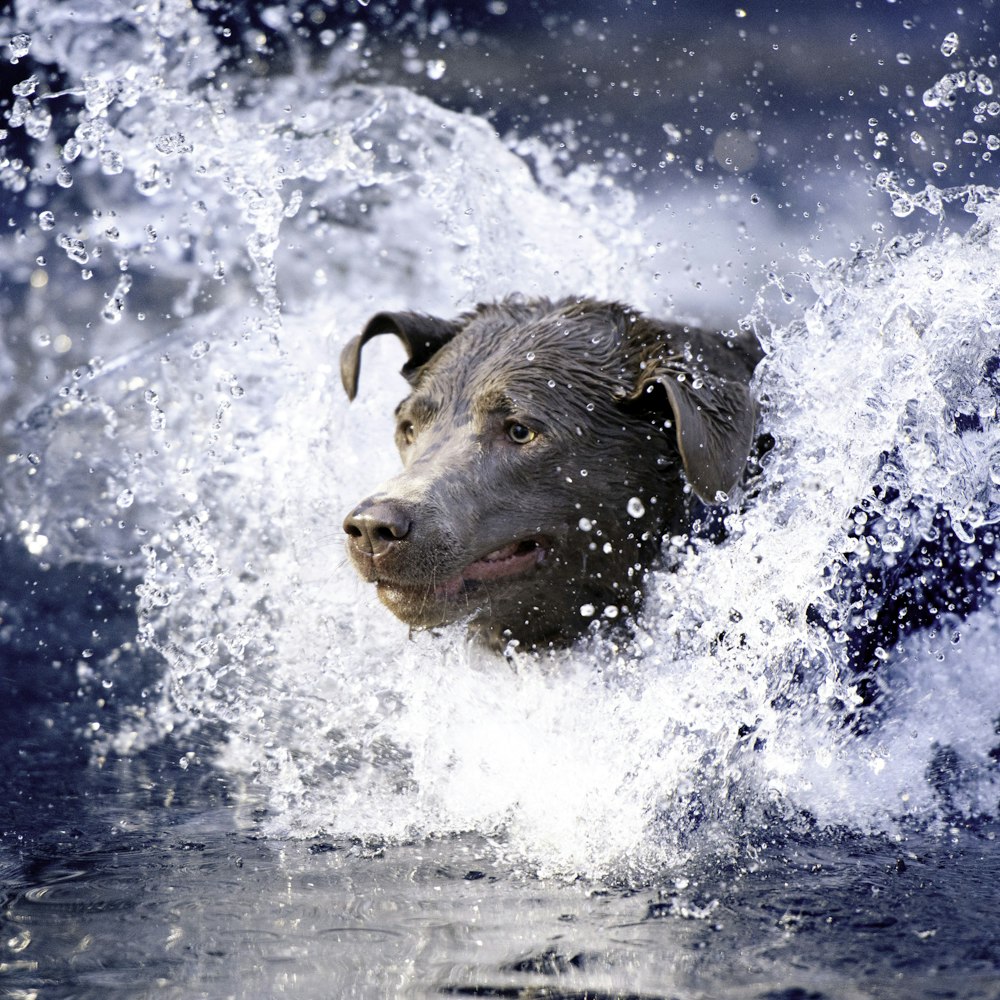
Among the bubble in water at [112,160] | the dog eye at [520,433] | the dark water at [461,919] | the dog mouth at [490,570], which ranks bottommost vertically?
the dark water at [461,919]

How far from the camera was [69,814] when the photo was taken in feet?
11.9

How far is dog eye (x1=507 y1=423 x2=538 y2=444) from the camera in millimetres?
3738

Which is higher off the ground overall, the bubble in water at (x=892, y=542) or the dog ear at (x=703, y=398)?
the dog ear at (x=703, y=398)

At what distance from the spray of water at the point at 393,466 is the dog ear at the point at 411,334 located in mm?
684

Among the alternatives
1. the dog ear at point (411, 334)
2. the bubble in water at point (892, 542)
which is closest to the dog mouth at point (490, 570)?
the dog ear at point (411, 334)

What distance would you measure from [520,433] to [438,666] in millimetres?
967

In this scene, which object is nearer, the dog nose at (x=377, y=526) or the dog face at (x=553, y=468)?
the dog nose at (x=377, y=526)

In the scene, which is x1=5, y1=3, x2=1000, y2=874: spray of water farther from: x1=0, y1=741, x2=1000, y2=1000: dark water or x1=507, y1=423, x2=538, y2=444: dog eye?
x1=507, y1=423, x2=538, y2=444: dog eye

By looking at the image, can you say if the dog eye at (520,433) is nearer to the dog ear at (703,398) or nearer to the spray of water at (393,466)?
the dog ear at (703,398)

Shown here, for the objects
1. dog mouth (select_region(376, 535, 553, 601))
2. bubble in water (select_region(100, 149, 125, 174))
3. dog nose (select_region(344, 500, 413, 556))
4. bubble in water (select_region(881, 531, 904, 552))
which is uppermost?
bubble in water (select_region(100, 149, 125, 174))

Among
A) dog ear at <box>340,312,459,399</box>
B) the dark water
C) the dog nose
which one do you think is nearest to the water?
the dark water

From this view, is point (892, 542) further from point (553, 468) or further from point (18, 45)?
point (18, 45)

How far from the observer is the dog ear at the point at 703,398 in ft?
11.1

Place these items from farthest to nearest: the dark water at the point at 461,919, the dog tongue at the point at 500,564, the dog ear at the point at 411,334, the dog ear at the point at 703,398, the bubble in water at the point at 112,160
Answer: the bubble in water at the point at 112,160 < the dog ear at the point at 411,334 < the dog tongue at the point at 500,564 < the dog ear at the point at 703,398 < the dark water at the point at 461,919
